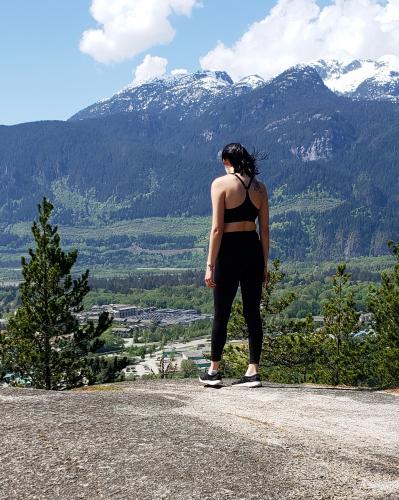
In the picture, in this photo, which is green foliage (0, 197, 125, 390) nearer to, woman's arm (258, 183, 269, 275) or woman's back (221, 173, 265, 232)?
woman's arm (258, 183, 269, 275)

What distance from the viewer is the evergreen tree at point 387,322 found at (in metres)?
36.1

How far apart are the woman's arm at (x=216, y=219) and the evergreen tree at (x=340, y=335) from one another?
93.6ft

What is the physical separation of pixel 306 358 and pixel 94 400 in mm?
30134

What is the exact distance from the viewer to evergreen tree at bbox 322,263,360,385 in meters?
37.4

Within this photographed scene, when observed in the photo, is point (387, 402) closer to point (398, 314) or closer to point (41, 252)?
point (41, 252)

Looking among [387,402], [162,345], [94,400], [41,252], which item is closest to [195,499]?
[94,400]

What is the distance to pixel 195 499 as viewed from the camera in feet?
16.7

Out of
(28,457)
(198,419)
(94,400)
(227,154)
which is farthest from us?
(227,154)

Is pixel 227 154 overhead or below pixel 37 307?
overhead

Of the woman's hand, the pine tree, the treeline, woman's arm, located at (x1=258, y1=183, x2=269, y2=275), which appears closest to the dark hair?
woman's arm, located at (x1=258, y1=183, x2=269, y2=275)

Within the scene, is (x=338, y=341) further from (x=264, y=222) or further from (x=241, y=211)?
(x=241, y=211)

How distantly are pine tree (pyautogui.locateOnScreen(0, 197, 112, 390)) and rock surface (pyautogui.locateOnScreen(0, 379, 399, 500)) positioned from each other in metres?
21.5

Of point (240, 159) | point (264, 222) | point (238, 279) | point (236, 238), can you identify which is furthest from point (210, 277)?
point (240, 159)

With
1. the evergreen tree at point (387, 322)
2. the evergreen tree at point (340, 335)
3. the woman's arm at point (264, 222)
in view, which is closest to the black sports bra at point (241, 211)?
the woman's arm at point (264, 222)
